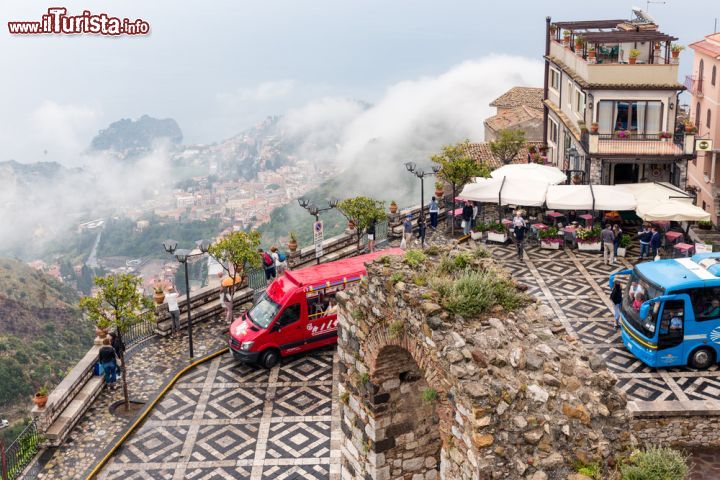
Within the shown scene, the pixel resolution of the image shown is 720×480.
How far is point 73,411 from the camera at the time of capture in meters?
19.9

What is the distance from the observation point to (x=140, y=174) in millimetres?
124500

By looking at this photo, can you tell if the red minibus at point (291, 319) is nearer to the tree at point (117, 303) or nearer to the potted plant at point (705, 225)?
the tree at point (117, 303)

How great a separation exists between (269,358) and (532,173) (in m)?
14.3

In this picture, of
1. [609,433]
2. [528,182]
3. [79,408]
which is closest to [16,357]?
[79,408]

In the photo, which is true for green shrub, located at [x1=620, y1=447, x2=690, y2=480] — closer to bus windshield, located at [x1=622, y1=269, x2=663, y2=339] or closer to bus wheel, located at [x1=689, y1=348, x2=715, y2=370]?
bus windshield, located at [x1=622, y1=269, x2=663, y2=339]

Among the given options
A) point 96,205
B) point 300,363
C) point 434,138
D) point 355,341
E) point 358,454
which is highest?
point 355,341

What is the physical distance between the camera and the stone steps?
19.0 m

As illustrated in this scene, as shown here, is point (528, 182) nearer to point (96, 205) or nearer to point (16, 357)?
point (16, 357)

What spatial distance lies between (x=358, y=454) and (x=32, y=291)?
120 ft

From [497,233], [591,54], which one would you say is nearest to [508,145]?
[591,54]

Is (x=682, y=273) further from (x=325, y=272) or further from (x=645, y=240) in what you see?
(x=325, y=272)

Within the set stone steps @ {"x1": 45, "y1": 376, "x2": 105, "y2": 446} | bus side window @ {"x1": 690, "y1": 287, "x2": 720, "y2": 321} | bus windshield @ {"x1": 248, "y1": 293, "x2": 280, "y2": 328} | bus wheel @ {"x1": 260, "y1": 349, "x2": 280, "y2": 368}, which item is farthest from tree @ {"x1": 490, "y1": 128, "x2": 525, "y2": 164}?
stone steps @ {"x1": 45, "y1": 376, "x2": 105, "y2": 446}

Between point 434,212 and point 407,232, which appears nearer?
point 407,232

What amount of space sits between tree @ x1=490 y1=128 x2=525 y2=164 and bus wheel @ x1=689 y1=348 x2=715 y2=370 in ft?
67.6
